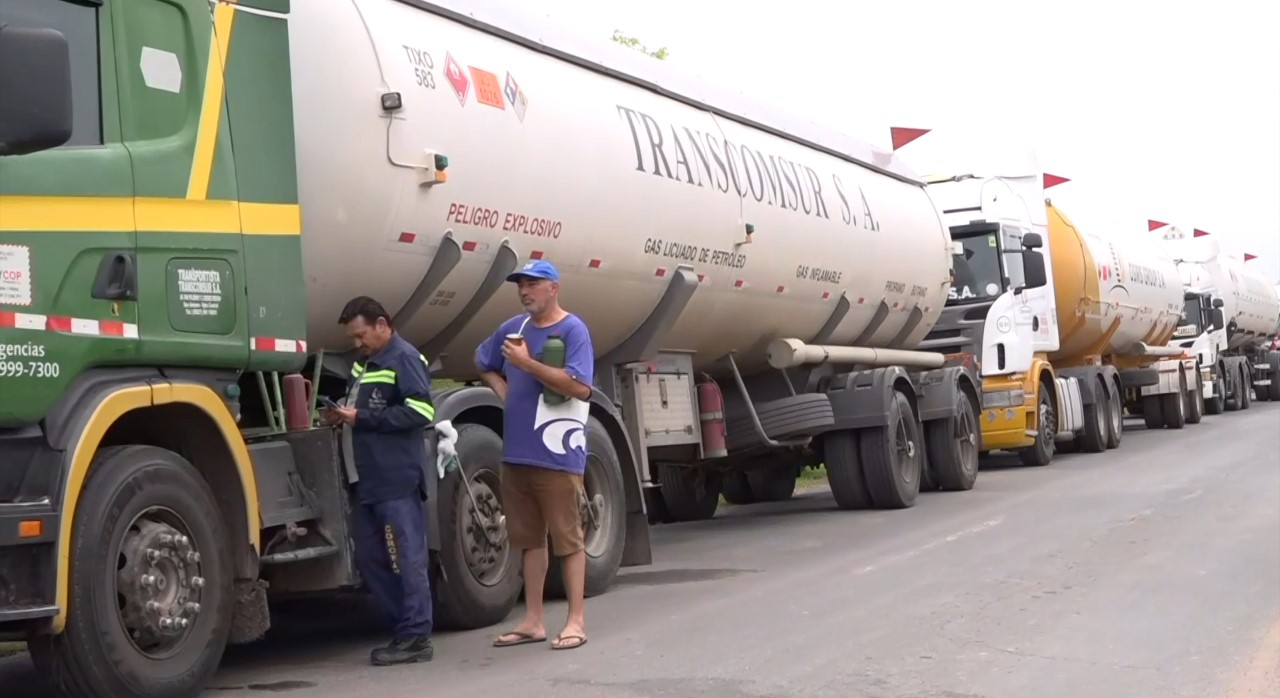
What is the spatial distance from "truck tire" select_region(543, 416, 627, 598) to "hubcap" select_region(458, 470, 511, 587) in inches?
35.9

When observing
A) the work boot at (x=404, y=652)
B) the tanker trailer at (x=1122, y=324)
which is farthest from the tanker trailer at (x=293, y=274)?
the tanker trailer at (x=1122, y=324)

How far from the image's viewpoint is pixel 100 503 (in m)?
5.43

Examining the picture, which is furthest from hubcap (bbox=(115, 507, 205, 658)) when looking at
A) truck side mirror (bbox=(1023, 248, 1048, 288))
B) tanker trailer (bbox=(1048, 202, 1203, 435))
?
tanker trailer (bbox=(1048, 202, 1203, 435))

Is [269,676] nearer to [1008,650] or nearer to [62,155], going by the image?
Result: [62,155]

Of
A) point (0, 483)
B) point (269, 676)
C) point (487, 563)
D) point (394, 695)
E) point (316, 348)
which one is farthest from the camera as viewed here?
point (487, 563)

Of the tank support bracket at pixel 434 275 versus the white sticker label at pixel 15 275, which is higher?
the tank support bracket at pixel 434 275

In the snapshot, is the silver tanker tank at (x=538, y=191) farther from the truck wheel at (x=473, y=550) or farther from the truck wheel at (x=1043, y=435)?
the truck wheel at (x=1043, y=435)

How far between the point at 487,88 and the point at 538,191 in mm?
646

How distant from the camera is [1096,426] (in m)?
22.3

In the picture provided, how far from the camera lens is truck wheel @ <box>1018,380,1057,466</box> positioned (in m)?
19.5

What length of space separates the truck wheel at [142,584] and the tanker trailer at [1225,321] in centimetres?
2950

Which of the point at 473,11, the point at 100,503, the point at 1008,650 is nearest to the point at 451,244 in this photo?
the point at 473,11

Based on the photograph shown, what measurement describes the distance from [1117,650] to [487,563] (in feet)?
10.1

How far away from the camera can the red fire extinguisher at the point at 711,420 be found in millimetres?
11898
